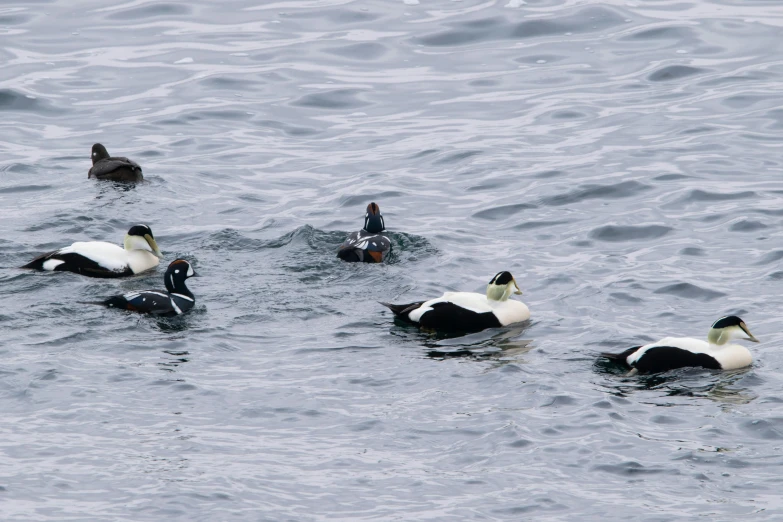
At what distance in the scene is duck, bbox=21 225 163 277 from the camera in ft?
41.0

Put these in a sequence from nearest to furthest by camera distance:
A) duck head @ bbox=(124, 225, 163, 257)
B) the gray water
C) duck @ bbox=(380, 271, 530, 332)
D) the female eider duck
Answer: the gray water, the female eider duck, duck @ bbox=(380, 271, 530, 332), duck head @ bbox=(124, 225, 163, 257)

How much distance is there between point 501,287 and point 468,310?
391mm

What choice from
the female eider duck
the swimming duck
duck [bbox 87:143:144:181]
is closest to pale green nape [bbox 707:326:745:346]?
the female eider duck

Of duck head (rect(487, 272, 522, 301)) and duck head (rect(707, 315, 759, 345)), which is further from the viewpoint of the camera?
duck head (rect(487, 272, 522, 301))

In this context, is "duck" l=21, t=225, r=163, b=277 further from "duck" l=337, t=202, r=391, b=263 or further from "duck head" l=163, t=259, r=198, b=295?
"duck" l=337, t=202, r=391, b=263

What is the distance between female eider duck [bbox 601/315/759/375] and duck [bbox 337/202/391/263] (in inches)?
139

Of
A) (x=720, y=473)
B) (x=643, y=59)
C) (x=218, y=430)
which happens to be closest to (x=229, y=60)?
(x=643, y=59)

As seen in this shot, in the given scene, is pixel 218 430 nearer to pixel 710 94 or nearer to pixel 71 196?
pixel 71 196

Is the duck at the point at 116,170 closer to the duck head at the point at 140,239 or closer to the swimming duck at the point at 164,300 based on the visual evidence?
the duck head at the point at 140,239

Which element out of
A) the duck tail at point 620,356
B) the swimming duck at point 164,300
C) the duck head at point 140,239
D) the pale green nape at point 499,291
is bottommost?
the duck tail at point 620,356

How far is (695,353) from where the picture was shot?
10266 millimetres

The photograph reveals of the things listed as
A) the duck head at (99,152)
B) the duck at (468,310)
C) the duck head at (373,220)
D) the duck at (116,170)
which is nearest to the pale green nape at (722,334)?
the duck at (468,310)

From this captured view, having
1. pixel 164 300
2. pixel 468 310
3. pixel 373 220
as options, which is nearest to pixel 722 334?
pixel 468 310

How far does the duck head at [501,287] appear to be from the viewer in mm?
11469
